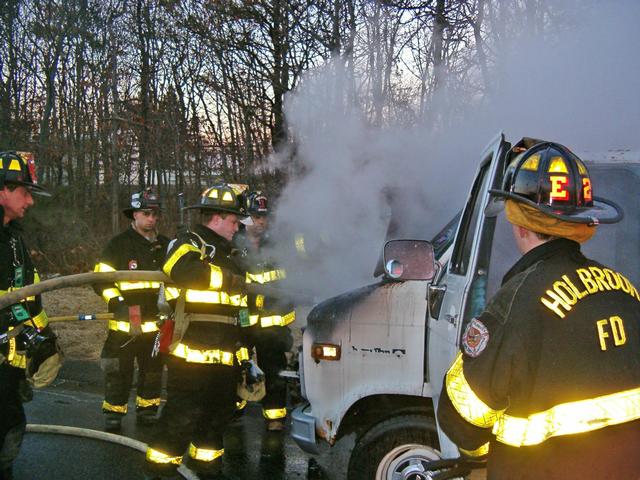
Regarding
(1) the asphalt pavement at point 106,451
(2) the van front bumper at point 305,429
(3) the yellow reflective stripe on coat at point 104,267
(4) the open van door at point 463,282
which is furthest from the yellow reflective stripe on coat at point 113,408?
(4) the open van door at point 463,282

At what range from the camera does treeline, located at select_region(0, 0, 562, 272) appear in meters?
8.93

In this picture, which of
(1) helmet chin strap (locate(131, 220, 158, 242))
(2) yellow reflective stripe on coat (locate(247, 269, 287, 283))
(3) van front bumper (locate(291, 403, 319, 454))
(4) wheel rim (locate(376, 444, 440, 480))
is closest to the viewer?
(4) wheel rim (locate(376, 444, 440, 480))

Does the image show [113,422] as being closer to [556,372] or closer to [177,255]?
[177,255]

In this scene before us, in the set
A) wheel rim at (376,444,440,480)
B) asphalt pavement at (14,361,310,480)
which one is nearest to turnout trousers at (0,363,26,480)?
asphalt pavement at (14,361,310,480)

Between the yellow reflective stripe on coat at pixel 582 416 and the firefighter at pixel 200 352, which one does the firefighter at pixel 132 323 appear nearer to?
the firefighter at pixel 200 352

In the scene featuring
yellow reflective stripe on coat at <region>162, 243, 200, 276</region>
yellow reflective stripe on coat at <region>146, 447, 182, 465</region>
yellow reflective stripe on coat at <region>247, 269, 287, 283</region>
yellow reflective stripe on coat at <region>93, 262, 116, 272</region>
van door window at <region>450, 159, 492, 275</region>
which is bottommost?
yellow reflective stripe on coat at <region>146, 447, 182, 465</region>

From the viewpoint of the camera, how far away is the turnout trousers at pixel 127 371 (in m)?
5.10

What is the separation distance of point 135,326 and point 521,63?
420cm

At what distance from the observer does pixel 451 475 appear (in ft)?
7.02

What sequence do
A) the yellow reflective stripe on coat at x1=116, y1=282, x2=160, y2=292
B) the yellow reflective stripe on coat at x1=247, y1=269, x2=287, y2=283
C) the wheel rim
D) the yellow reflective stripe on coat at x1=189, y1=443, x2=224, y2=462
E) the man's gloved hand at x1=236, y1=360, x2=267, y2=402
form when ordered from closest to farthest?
the wheel rim → the yellow reflective stripe on coat at x1=189, y1=443, x2=224, y2=462 → the man's gloved hand at x1=236, y1=360, x2=267, y2=402 → the yellow reflective stripe on coat at x1=247, y1=269, x2=287, y2=283 → the yellow reflective stripe on coat at x1=116, y1=282, x2=160, y2=292

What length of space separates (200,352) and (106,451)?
160cm

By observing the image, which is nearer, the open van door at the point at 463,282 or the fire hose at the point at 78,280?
the open van door at the point at 463,282

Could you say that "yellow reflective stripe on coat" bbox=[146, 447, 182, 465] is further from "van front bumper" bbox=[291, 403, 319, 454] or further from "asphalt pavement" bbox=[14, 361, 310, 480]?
"van front bumper" bbox=[291, 403, 319, 454]

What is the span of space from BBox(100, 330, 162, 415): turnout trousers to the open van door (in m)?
3.16
